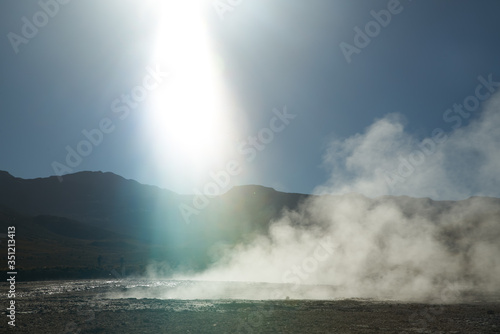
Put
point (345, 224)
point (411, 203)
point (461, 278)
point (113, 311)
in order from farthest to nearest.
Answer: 1. point (411, 203)
2. point (345, 224)
3. point (461, 278)
4. point (113, 311)

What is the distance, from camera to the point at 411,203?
82.2 metres

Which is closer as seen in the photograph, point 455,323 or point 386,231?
point 455,323

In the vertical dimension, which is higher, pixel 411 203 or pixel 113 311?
pixel 411 203

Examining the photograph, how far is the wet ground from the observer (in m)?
14.3

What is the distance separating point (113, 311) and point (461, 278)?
103ft

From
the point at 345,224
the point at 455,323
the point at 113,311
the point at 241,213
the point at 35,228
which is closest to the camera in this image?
the point at 455,323

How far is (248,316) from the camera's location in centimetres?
1703

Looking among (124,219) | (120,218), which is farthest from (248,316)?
(120,218)

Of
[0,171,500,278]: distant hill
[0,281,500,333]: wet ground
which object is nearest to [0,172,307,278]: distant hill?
[0,171,500,278]: distant hill

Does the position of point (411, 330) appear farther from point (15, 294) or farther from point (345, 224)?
point (345, 224)

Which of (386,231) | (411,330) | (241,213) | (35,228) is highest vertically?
(241,213)

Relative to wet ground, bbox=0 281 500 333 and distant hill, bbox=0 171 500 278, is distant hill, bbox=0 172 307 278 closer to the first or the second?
distant hill, bbox=0 171 500 278

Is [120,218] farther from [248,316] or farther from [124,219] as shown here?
[248,316]

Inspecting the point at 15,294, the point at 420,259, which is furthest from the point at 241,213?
the point at 15,294
